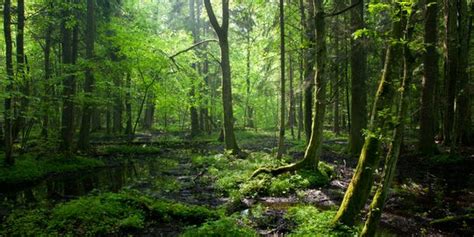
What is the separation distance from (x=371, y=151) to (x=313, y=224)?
1.95 meters

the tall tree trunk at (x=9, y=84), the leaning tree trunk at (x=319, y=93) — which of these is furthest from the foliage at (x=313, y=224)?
the tall tree trunk at (x=9, y=84)

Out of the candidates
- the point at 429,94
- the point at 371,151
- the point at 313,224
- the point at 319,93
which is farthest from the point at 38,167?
the point at 429,94

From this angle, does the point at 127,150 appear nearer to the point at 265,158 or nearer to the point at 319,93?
the point at 265,158

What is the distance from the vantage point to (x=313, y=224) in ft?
22.9

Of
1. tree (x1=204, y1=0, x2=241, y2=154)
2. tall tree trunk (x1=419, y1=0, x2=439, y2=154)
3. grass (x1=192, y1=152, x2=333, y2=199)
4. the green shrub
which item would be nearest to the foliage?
the green shrub

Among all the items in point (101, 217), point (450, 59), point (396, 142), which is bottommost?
point (101, 217)

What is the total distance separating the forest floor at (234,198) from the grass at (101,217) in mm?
26

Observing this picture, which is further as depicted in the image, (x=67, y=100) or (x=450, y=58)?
(x=450, y=58)

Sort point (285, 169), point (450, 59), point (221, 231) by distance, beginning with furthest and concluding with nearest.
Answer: point (450, 59), point (285, 169), point (221, 231)

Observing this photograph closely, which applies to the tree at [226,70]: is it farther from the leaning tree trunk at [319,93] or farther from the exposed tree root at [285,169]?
the leaning tree trunk at [319,93]

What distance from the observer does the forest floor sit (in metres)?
7.30

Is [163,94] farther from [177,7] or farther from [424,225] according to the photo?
[424,225]

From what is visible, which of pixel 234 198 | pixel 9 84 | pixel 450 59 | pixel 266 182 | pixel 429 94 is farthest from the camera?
pixel 450 59

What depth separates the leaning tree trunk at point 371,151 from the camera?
5.96 metres
